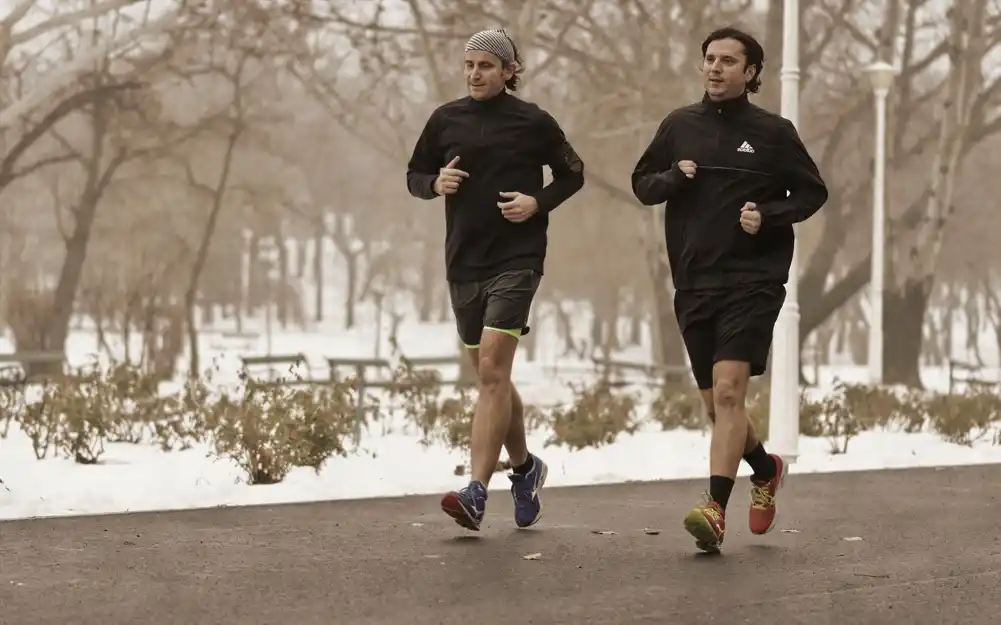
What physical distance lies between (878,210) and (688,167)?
18.1 meters

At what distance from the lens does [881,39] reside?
27812 mm

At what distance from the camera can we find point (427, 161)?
7.55 metres

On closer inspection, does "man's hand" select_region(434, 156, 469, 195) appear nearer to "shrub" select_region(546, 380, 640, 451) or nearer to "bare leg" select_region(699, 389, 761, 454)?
"bare leg" select_region(699, 389, 761, 454)

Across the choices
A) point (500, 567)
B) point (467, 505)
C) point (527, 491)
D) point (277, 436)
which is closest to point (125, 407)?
point (277, 436)

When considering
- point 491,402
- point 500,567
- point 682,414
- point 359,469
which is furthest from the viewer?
point 682,414

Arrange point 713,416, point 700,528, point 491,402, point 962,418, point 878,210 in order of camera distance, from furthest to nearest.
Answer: point 878,210, point 962,418, point 491,402, point 713,416, point 700,528

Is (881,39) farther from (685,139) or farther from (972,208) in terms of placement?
(685,139)

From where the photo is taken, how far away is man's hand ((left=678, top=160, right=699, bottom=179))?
6.85 meters

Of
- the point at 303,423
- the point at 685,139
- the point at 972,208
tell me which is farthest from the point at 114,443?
the point at 972,208

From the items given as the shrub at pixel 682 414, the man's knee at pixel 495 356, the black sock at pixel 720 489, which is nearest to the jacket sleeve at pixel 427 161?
the man's knee at pixel 495 356

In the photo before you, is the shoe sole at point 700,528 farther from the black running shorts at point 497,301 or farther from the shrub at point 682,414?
the shrub at point 682,414

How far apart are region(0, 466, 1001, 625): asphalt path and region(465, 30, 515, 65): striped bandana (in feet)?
6.50

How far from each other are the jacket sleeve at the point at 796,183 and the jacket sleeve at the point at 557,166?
0.84 meters

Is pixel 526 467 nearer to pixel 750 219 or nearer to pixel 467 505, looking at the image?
pixel 467 505
